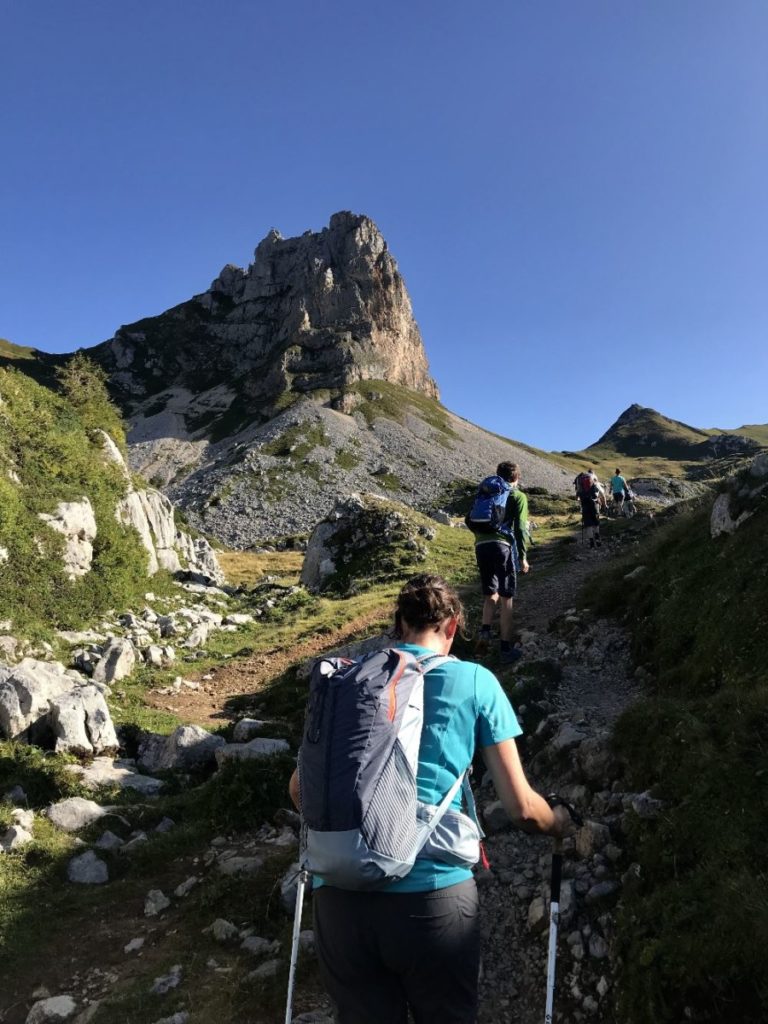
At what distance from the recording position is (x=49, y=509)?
19.5 meters

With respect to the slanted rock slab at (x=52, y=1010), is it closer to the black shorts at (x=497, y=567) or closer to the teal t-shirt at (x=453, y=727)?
the teal t-shirt at (x=453, y=727)

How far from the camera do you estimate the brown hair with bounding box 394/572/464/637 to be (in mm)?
3510

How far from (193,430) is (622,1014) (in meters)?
154

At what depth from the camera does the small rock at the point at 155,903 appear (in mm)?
6699

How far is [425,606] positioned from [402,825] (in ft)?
3.96

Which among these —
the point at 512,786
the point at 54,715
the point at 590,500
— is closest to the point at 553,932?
the point at 512,786

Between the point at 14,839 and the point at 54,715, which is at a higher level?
the point at 54,715

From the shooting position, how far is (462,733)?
122 inches

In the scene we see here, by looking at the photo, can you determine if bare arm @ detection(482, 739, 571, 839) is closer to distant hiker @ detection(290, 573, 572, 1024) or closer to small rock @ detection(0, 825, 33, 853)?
distant hiker @ detection(290, 573, 572, 1024)

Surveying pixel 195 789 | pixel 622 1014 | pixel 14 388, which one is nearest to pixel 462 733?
pixel 622 1014

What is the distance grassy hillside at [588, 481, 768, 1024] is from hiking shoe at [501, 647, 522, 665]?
2.72 metres

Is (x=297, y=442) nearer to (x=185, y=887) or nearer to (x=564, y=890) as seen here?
(x=185, y=887)

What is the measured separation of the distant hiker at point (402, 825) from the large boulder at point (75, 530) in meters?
19.1

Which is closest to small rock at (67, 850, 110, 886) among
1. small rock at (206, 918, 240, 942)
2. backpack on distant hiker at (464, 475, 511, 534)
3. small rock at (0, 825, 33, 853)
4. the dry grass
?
small rock at (0, 825, 33, 853)
